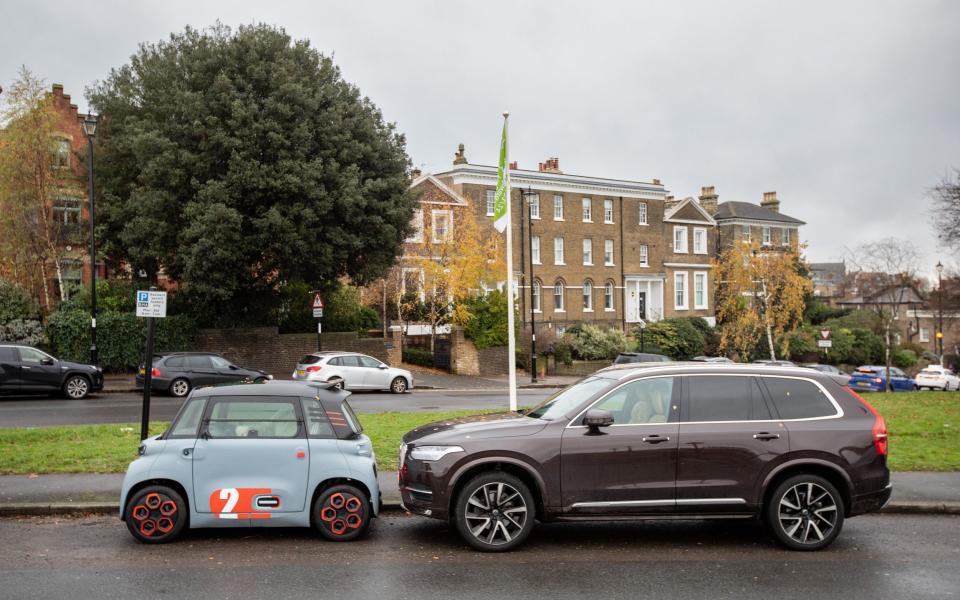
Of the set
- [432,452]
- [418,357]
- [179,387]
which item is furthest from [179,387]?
[432,452]

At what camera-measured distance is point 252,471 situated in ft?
26.7

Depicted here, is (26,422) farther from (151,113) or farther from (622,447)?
(151,113)

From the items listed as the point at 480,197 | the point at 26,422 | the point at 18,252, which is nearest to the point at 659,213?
the point at 480,197

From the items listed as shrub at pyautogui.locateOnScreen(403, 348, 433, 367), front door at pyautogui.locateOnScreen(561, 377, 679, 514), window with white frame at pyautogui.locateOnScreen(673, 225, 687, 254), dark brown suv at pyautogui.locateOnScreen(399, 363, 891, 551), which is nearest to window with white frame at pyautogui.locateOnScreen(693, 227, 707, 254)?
window with white frame at pyautogui.locateOnScreen(673, 225, 687, 254)

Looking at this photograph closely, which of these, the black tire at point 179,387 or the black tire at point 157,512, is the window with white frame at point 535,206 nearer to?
the black tire at point 179,387

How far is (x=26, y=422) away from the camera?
58.2ft

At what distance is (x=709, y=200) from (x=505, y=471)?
63946mm

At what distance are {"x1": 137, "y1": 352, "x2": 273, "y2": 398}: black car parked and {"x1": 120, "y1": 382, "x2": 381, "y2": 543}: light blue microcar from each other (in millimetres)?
16462

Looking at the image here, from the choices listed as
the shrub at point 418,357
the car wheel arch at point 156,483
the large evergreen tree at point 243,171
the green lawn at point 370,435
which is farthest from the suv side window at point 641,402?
the shrub at point 418,357

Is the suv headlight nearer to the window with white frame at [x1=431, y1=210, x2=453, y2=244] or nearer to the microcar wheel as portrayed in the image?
the microcar wheel

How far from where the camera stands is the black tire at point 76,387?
23.4 m

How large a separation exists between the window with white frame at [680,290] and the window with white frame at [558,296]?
11908 mm

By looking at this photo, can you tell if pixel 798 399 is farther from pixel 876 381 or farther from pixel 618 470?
pixel 876 381

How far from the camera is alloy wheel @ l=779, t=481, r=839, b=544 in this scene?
8164 millimetres
